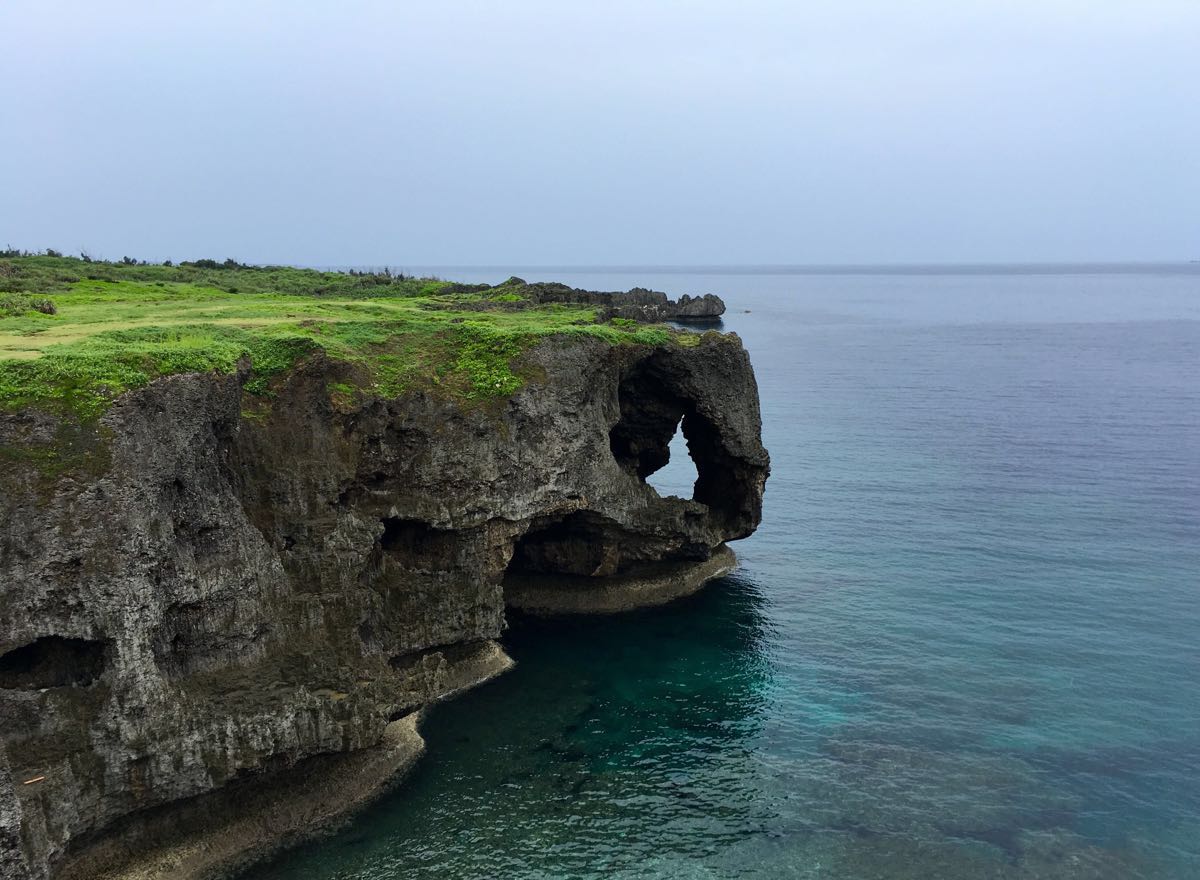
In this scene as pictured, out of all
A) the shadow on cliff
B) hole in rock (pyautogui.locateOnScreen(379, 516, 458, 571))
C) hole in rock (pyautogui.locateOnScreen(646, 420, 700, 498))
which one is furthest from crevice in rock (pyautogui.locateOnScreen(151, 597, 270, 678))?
hole in rock (pyautogui.locateOnScreen(646, 420, 700, 498))

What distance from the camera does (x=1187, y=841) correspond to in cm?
2688

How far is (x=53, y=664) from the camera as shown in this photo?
78.8ft

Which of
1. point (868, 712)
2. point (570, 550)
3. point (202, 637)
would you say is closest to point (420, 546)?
point (570, 550)

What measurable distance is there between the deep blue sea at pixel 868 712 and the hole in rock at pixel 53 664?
25.2 feet

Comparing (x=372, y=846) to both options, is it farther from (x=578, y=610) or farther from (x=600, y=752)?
(x=578, y=610)

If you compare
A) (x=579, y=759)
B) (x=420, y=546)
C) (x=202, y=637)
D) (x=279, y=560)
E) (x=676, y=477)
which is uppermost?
(x=279, y=560)

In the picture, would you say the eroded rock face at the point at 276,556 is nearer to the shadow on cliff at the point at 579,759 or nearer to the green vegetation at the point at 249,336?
the green vegetation at the point at 249,336

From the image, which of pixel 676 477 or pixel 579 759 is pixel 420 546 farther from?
pixel 676 477

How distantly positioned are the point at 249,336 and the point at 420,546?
1039cm

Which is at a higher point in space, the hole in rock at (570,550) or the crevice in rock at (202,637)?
the crevice in rock at (202,637)

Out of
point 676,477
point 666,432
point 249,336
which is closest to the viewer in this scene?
point 249,336

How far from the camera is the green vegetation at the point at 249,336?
83.6 ft

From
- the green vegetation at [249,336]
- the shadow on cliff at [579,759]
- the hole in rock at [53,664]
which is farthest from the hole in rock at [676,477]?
the hole in rock at [53,664]

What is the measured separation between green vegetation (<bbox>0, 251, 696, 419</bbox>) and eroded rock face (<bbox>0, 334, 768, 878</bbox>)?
0.74m
